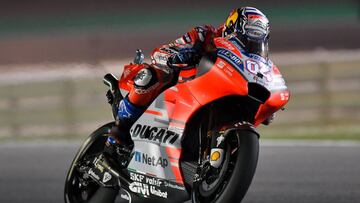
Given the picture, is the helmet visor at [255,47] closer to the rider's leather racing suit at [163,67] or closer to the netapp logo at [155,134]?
the rider's leather racing suit at [163,67]

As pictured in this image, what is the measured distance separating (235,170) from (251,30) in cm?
86

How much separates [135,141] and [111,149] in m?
0.33

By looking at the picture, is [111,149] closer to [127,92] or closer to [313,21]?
[127,92]

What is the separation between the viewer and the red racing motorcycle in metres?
5.83

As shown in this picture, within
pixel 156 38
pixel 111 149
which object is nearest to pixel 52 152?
pixel 111 149

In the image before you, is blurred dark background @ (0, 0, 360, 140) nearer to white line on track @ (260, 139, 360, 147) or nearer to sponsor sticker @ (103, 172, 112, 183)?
white line on track @ (260, 139, 360, 147)

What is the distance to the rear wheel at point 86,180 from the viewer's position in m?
7.12

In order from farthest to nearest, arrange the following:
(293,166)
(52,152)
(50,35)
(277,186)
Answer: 1. (50,35)
2. (52,152)
3. (293,166)
4. (277,186)

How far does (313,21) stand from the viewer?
18234 millimetres

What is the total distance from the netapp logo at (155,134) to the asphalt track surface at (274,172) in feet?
4.20

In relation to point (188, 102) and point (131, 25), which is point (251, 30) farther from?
point (131, 25)

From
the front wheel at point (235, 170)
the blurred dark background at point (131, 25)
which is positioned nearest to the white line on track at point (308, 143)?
the front wheel at point (235, 170)

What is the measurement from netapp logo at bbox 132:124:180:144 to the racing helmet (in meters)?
0.68

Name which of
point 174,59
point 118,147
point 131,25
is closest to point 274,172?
point 118,147
